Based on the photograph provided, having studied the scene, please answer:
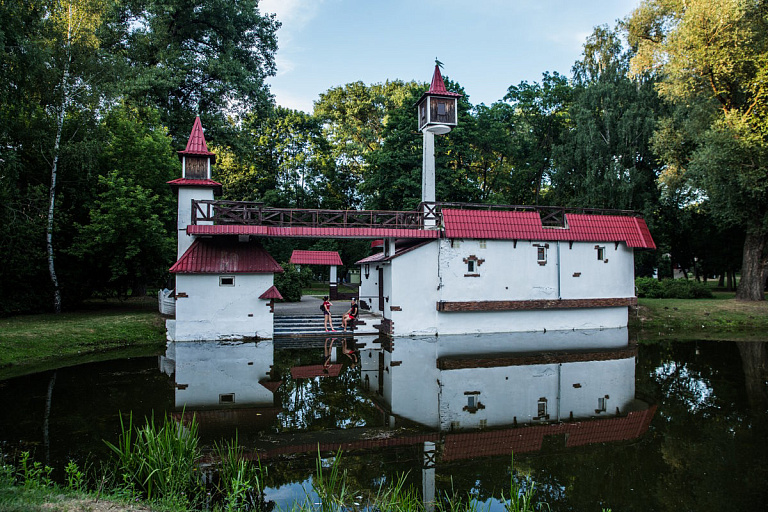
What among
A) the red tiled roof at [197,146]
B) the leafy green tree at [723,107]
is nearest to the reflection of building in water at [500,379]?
the red tiled roof at [197,146]

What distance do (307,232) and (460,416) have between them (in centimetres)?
1073

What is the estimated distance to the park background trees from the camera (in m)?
19.5

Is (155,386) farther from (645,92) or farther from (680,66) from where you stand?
(645,92)

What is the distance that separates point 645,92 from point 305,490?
31120 mm

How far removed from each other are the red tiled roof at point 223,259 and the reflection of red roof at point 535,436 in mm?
Answer: 11782

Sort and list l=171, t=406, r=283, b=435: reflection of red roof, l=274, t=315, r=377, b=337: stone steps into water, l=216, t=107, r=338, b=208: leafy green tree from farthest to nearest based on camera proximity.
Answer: l=216, t=107, r=338, b=208: leafy green tree < l=274, t=315, r=377, b=337: stone steps into water < l=171, t=406, r=283, b=435: reflection of red roof

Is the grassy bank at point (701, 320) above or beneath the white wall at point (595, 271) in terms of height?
beneath

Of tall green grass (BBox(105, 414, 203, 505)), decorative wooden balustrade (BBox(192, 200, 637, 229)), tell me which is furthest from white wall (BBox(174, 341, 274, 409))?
decorative wooden balustrade (BBox(192, 200, 637, 229))

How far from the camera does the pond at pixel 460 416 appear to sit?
6031mm

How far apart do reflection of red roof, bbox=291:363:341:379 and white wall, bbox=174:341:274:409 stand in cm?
78

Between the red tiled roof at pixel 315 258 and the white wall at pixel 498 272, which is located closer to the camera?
the white wall at pixel 498 272

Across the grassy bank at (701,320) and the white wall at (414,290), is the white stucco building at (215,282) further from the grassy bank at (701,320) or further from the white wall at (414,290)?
the grassy bank at (701,320)

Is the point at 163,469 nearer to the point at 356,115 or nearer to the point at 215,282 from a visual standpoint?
the point at 215,282

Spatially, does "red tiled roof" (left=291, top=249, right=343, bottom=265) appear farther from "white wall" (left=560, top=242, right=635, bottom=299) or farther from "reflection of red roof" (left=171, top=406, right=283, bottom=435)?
"reflection of red roof" (left=171, top=406, right=283, bottom=435)
